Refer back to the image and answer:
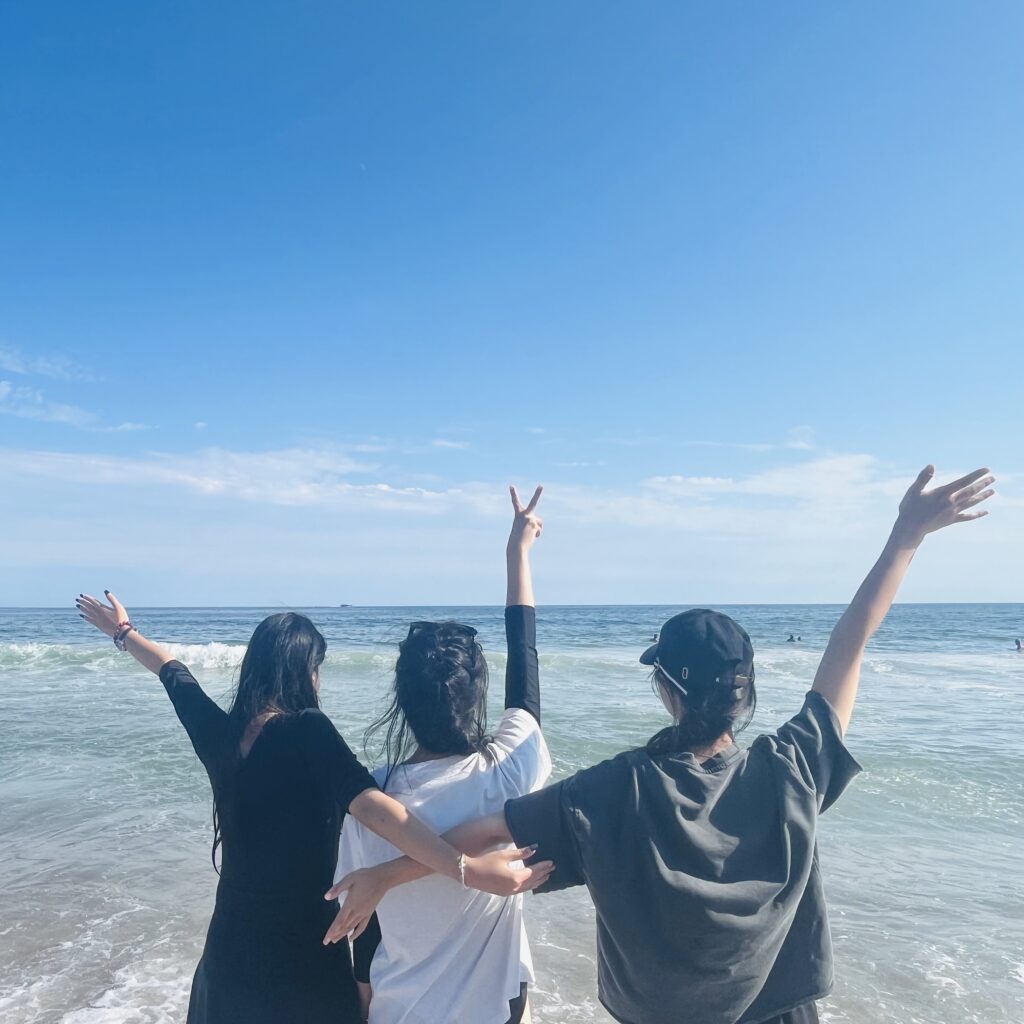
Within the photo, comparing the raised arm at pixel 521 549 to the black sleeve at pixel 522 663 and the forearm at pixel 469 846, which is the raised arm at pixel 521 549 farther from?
the forearm at pixel 469 846

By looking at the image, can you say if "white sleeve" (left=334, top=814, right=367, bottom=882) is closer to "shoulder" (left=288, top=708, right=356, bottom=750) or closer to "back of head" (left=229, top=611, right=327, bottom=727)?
"shoulder" (left=288, top=708, right=356, bottom=750)

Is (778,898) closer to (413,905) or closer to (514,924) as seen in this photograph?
(514,924)

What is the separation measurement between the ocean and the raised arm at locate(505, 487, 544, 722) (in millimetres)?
2768

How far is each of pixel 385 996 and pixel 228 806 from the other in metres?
0.64

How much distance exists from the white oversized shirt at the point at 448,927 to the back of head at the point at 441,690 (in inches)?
2.2

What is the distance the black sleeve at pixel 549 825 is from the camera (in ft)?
6.18

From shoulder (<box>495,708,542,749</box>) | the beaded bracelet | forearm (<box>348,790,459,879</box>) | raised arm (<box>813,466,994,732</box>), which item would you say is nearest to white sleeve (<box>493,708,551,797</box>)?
shoulder (<box>495,708,542,749</box>)

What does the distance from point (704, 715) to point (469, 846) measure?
0.65 m

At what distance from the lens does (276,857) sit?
2285 millimetres

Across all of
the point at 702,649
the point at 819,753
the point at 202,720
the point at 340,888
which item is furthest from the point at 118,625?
the point at 819,753

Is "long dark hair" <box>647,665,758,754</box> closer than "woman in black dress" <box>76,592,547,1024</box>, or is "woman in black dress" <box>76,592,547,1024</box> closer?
"long dark hair" <box>647,665,758,754</box>

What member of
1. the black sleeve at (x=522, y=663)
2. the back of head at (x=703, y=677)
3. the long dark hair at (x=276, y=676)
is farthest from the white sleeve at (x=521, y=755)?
the long dark hair at (x=276, y=676)

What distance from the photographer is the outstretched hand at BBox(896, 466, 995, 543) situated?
2328 millimetres

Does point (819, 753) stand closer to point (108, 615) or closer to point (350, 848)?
point (350, 848)
